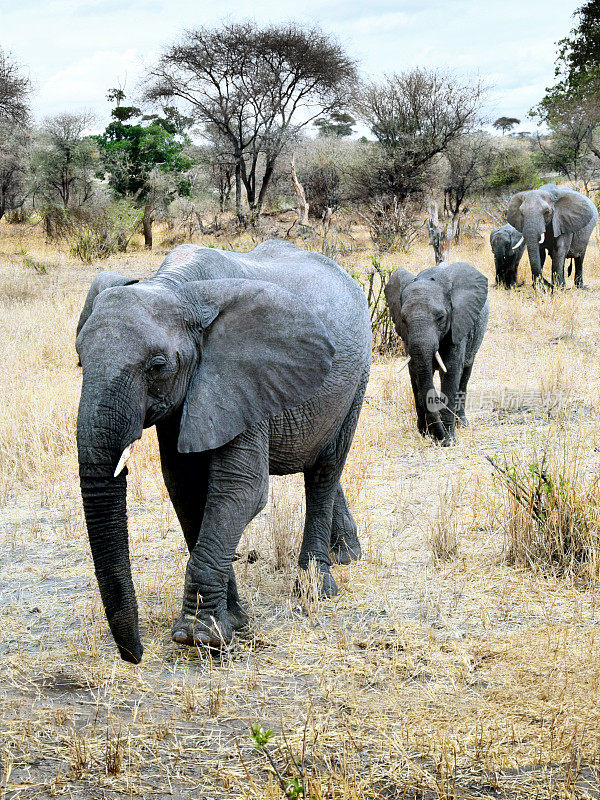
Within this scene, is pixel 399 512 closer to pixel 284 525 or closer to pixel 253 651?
pixel 284 525

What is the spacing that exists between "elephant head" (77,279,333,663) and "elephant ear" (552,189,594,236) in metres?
12.2

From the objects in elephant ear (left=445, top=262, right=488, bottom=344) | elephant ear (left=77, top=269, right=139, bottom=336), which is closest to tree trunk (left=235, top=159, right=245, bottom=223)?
elephant ear (left=445, top=262, right=488, bottom=344)

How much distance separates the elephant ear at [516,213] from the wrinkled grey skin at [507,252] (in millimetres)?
112

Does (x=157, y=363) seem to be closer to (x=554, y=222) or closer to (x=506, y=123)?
(x=554, y=222)

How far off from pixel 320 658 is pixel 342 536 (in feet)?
4.59

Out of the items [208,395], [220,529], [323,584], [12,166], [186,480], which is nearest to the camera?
[208,395]

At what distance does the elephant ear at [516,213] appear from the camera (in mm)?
14805

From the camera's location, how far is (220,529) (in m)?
3.66

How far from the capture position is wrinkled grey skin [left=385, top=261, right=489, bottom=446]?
7.31 meters

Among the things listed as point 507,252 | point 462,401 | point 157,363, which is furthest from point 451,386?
point 507,252

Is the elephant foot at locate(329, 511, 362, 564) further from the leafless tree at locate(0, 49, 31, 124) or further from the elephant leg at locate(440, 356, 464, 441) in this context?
the leafless tree at locate(0, 49, 31, 124)

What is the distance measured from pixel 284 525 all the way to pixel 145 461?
226 cm

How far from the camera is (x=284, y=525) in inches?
199

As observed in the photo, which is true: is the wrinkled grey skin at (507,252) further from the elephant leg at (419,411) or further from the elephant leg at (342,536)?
the elephant leg at (342,536)
